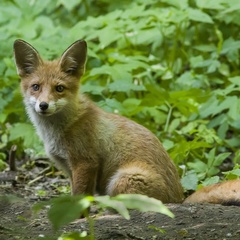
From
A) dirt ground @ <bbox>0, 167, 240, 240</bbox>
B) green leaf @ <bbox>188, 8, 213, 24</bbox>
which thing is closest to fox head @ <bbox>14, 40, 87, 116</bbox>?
dirt ground @ <bbox>0, 167, 240, 240</bbox>

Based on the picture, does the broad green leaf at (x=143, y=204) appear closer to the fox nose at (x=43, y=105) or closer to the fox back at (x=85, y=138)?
the fox back at (x=85, y=138)

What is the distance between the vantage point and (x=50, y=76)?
7020 mm

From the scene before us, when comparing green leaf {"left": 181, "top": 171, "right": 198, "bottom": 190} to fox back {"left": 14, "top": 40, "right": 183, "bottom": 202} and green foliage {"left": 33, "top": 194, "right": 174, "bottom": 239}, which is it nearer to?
fox back {"left": 14, "top": 40, "right": 183, "bottom": 202}

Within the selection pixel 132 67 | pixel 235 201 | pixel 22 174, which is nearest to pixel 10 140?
pixel 22 174

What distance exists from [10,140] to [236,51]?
3618mm

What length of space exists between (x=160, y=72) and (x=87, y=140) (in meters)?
3.74

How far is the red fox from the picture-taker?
666 cm

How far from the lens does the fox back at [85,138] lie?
21.9ft

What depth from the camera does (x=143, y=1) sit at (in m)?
10.8

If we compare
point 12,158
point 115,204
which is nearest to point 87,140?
point 12,158

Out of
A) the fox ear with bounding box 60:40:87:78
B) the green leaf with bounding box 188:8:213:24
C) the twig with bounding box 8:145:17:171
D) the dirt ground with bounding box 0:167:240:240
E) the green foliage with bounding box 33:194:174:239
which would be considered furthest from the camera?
the green leaf with bounding box 188:8:213:24

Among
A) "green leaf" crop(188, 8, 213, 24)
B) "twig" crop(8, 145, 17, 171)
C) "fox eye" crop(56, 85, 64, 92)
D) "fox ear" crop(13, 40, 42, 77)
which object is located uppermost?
"fox ear" crop(13, 40, 42, 77)

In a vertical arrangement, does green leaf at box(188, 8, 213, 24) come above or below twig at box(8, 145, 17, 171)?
above

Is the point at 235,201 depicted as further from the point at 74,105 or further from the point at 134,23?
the point at 134,23
